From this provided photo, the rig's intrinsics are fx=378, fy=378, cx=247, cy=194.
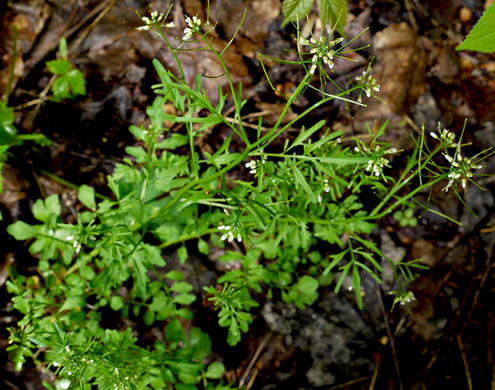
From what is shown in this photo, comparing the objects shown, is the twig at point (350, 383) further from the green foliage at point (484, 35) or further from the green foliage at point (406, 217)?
the green foliage at point (484, 35)

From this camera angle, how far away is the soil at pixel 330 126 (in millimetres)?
3525

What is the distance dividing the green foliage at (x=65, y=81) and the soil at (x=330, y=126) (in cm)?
7

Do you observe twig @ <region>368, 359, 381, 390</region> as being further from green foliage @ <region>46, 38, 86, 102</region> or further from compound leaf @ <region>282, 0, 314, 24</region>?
green foliage @ <region>46, 38, 86, 102</region>

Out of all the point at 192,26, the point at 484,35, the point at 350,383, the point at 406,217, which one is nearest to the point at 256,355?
the point at 350,383

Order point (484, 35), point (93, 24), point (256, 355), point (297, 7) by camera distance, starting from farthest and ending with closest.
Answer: point (93, 24) → point (256, 355) → point (297, 7) → point (484, 35)

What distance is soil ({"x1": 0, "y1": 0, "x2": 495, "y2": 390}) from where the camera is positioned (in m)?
3.53

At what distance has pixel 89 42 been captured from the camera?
3.68 metres

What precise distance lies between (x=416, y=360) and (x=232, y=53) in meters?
3.39

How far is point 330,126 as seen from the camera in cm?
357

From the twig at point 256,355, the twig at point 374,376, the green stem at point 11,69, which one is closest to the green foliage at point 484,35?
the twig at point 256,355

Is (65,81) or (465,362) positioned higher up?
(65,81)

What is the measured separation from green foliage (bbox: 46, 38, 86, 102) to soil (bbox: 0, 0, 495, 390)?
0.07 meters

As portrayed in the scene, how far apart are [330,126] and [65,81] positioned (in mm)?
2543

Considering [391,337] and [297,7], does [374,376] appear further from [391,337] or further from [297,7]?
[297,7]
